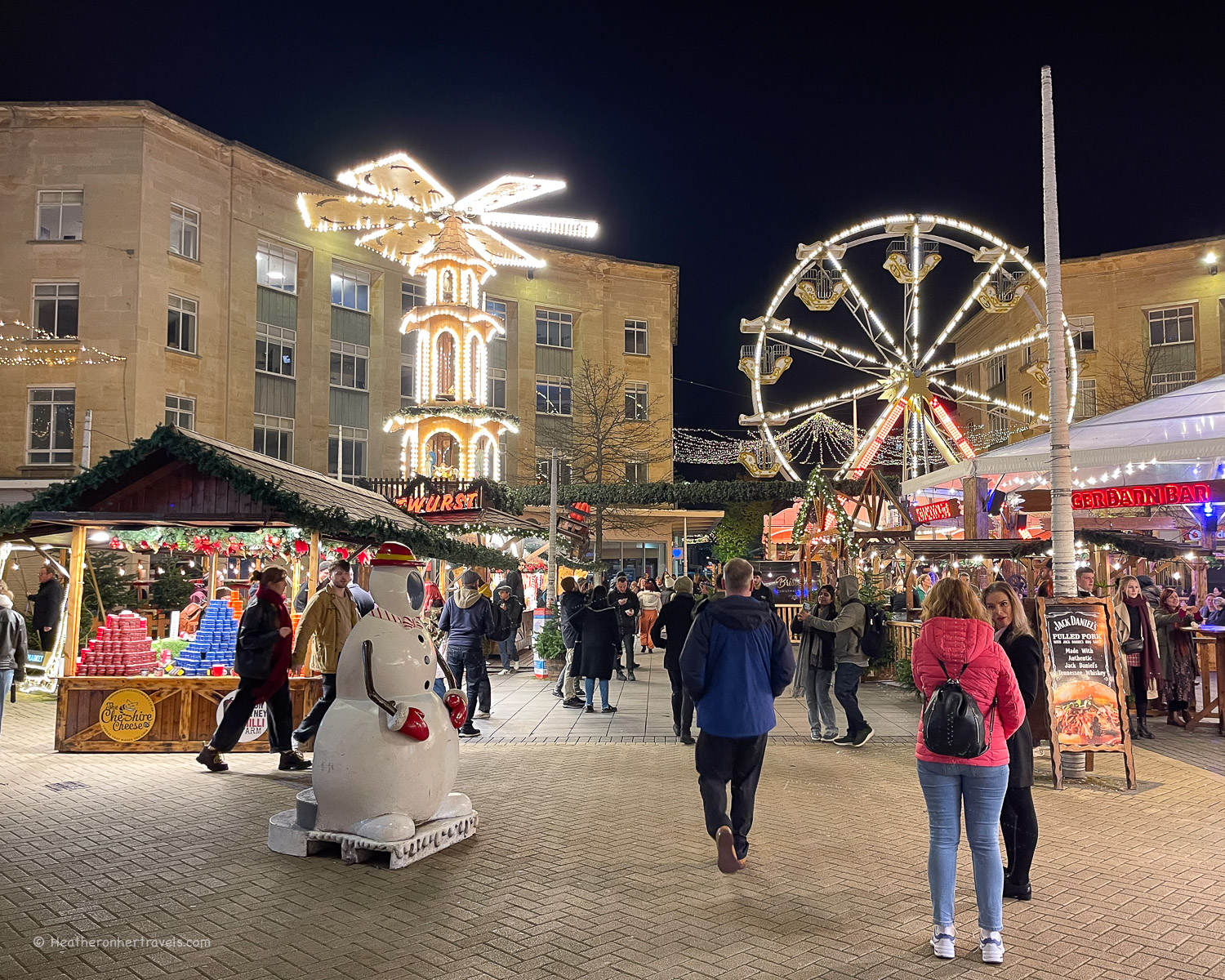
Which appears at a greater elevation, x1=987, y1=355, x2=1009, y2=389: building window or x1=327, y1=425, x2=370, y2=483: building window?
x1=987, y1=355, x2=1009, y2=389: building window

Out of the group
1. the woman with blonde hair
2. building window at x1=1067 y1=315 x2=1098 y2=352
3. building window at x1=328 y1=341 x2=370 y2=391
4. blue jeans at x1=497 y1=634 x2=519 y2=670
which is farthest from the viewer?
building window at x1=1067 y1=315 x2=1098 y2=352

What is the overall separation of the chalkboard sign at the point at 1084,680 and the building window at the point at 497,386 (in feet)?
114

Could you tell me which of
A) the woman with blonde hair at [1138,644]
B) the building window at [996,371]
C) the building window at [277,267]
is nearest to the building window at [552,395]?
the building window at [277,267]

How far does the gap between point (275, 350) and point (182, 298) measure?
13.8ft

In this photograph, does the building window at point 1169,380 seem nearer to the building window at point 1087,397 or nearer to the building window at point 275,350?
the building window at point 1087,397

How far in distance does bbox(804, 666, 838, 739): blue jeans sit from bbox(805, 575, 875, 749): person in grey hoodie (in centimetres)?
24

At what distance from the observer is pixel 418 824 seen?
638 cm

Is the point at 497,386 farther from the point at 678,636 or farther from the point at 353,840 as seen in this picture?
the point at 353,840

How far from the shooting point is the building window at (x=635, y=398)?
44812mm

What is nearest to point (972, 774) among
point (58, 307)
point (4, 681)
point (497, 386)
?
point (4, 681)

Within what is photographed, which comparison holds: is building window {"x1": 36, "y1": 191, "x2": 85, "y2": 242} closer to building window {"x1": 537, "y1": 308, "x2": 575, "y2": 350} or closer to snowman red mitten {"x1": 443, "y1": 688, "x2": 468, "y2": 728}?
building window {"x1": 537, "y1": 308, "x2": 575, "y2": 350}

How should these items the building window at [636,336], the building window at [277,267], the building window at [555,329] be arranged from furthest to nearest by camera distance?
1. the building window at [636,336]
2. the building window at [555,329]
3. the building window at [277,267]

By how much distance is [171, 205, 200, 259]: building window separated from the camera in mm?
30359

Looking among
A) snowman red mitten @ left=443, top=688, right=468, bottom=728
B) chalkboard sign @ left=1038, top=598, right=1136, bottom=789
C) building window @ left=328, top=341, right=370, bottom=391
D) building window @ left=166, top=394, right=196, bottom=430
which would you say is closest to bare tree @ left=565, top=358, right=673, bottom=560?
building window @ left=328, top=341, right=370, bottom=391
